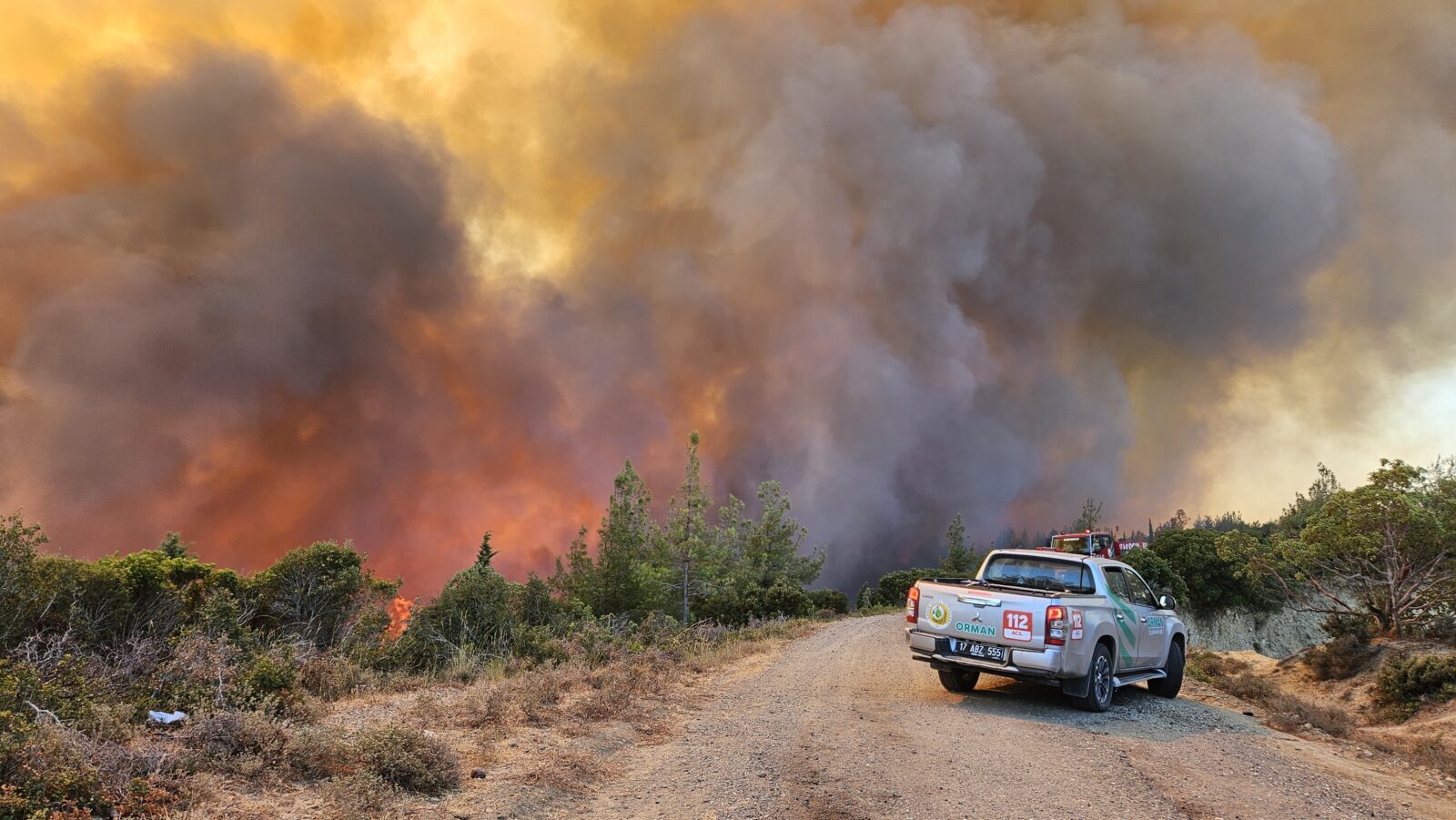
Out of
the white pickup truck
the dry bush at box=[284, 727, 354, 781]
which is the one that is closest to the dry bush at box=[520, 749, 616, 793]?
the dry bush at box=[284, 727, 354, 781]

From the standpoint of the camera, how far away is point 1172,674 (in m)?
12.7

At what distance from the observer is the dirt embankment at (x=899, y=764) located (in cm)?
640

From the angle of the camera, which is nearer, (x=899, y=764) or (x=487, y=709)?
(x=899, y=764)

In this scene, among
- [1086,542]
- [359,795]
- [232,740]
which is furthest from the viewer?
[1086,542]

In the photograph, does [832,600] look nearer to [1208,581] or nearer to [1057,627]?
[1208,581]

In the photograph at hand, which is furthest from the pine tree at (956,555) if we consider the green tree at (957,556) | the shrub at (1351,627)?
the shrub at (1351,627)

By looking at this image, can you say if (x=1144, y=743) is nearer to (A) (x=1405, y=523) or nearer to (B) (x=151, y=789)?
(B) (x=151, y=789)

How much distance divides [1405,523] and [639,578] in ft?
93.7

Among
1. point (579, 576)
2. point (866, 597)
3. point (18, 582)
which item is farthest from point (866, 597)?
point (18, 582)

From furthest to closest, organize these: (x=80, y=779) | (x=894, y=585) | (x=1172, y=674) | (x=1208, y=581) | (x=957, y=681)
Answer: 1. (x=894, y=585)
2. (x=1208, y=581)
3. (x=1172, y=674)
4. (x=957, y=681)
5. (x=80, y=779)

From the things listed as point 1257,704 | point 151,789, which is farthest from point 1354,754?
point 151,789

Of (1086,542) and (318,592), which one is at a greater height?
(1086,542)

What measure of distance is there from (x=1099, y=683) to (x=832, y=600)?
3720 cm

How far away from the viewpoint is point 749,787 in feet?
22.7
